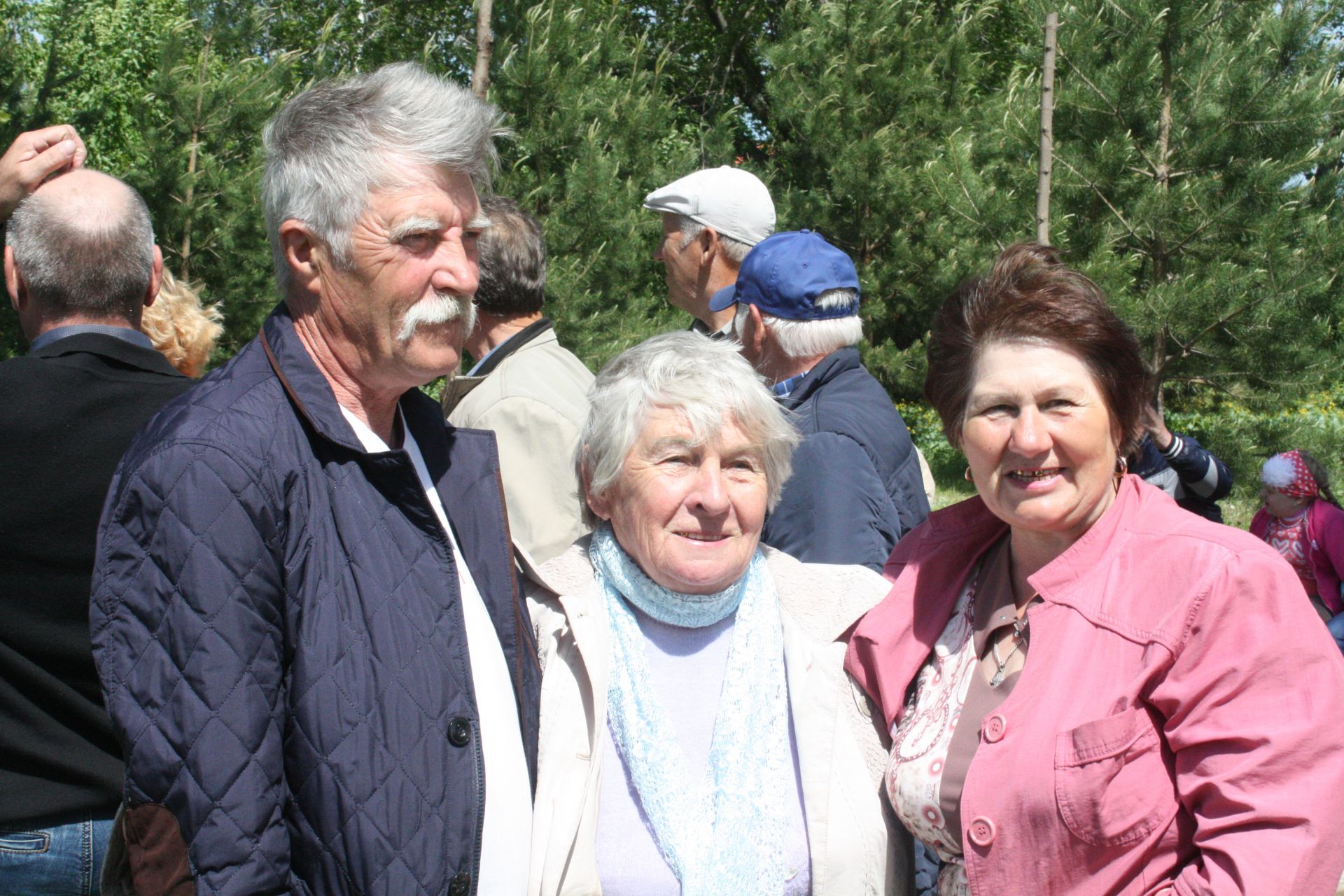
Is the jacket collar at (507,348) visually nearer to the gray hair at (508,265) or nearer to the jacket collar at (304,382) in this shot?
the gray hair at (508,265)

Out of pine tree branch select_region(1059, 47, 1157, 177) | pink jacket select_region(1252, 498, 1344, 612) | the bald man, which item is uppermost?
pine tree branch select_region(1059, 47, 1157, 177)

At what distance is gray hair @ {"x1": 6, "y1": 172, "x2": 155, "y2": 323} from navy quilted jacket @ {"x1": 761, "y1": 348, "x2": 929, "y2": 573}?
1380 mm

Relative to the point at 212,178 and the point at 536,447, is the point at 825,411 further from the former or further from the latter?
the point at 212,178

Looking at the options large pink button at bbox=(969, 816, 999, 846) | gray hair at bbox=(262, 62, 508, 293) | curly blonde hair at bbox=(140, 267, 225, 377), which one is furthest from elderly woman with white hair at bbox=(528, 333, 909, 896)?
curly blonde hair at bbox=(140, 267, 225, 377)

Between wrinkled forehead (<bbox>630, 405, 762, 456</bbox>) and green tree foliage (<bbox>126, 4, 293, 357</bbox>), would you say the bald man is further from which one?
green tree foliage (<bbox>126, 4, 293, 357</bbox>)

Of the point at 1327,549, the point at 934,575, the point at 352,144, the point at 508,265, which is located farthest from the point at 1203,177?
the point at 352,144

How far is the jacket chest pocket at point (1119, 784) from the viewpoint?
166 centimetres

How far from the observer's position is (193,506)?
4.65ft

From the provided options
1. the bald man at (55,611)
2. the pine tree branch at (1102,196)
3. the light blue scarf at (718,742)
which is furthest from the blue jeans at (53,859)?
the pine tree branch at (1102,196)

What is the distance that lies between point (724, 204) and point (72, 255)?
6.51ft

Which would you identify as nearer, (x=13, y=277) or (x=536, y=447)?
(x=13, y=277)

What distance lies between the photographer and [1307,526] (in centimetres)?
634

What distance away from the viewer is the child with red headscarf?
6.15 m

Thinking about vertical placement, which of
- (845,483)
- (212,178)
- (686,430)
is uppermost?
(686,430)
